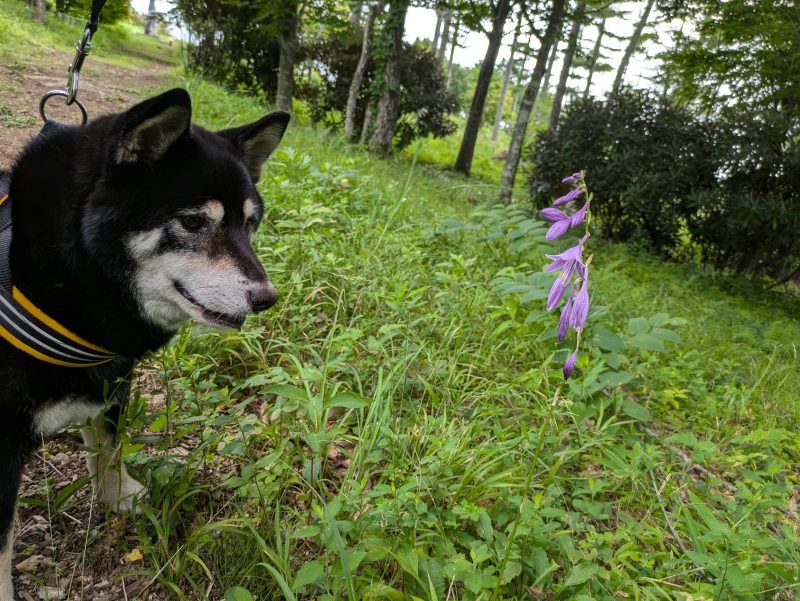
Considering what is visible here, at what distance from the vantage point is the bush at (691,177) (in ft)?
26.1

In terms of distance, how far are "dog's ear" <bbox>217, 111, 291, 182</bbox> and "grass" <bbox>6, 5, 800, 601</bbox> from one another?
→ 91cm

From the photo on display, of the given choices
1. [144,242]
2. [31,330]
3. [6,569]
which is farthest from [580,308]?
[6,569]

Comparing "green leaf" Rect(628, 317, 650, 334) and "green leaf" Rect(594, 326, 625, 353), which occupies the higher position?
"green leaf" Rect(628, 317, 650, 334)

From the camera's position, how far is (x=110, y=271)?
1.63 m

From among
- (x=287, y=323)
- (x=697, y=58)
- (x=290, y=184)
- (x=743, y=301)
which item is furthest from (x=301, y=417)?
(x=697, y=58)

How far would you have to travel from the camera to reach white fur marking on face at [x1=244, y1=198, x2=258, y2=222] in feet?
6.33

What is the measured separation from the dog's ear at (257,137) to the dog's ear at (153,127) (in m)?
0.42

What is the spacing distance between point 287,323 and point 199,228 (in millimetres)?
1266

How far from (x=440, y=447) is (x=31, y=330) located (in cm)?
146

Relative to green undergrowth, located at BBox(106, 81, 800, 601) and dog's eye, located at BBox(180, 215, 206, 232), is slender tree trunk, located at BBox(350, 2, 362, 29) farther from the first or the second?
dog's eye, located at BBox(180, 215, 206, 232)

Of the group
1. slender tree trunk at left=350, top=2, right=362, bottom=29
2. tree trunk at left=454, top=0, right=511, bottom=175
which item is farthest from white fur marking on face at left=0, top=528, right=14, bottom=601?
tree trunk at left=454, top=0, right=511, bottom=175

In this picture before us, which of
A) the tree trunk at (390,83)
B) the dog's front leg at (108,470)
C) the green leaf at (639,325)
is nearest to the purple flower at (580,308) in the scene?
the dog's front leg at (108,470)

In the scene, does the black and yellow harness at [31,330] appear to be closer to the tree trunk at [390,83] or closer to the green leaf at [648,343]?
the green leaf at [648,343]

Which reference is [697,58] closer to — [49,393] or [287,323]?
[287,323]
